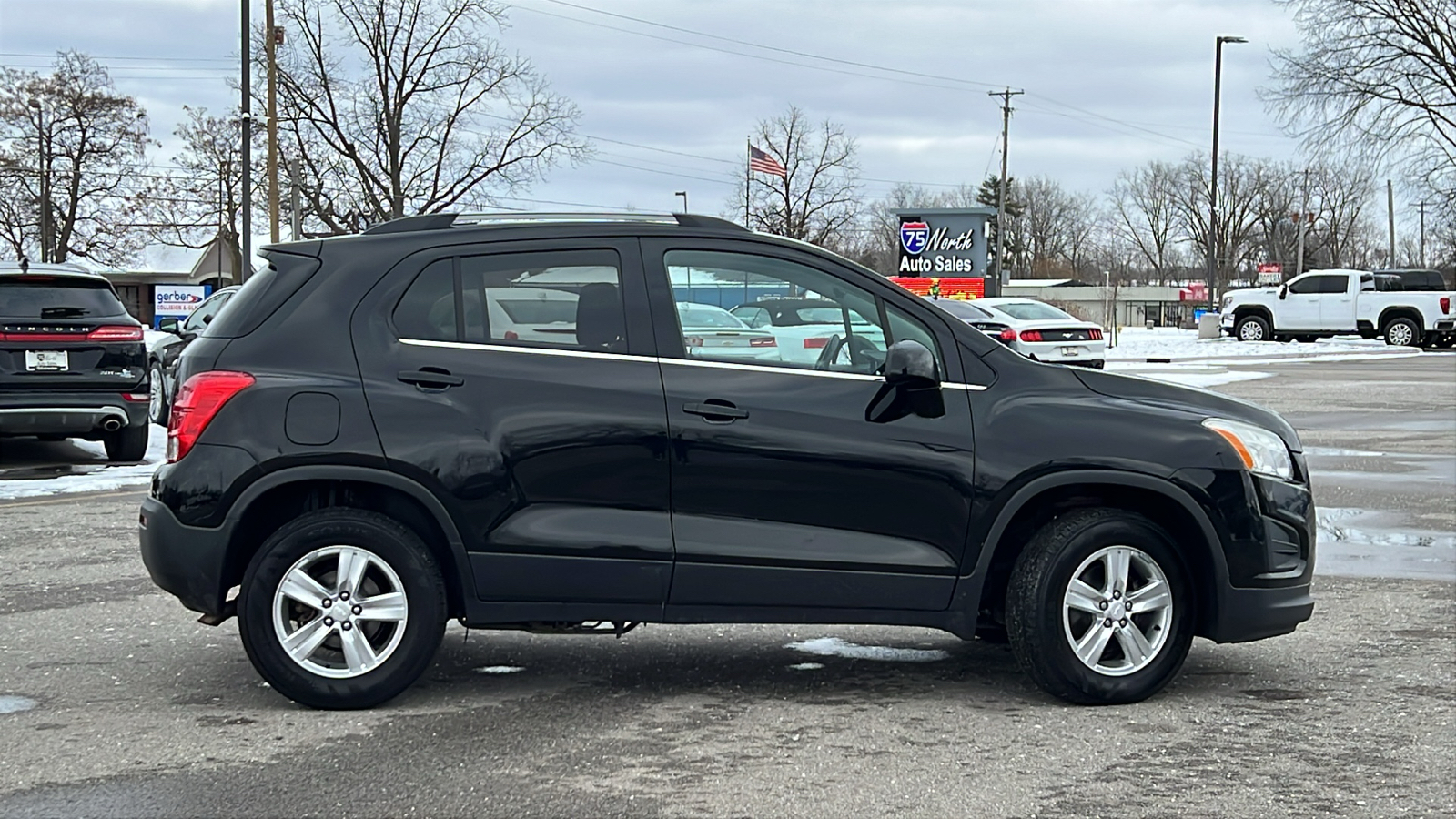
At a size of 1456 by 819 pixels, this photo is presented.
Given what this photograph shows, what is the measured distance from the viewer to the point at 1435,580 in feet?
26.8

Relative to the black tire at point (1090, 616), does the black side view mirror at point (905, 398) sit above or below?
above

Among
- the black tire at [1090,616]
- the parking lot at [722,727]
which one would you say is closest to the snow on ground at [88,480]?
the parking lot at [722,727]

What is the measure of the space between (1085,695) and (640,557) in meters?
1.71

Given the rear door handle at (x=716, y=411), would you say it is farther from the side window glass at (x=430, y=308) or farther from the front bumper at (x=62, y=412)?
the front bumper at (x=62, y=412)

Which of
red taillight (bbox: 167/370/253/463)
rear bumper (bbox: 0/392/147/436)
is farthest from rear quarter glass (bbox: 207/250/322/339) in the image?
rear bumper (bbox: 0/392/147/436)

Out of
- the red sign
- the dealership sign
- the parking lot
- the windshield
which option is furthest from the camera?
the dealership sign

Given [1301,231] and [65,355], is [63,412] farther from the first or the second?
[1301,231]

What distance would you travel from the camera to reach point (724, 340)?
214 inches

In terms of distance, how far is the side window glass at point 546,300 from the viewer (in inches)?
213

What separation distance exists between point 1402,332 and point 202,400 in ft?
133

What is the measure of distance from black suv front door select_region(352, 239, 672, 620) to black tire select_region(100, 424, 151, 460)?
8.86 metres

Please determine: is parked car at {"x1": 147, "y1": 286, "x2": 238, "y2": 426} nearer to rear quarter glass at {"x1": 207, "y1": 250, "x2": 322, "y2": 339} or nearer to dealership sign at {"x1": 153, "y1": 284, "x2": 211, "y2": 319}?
rear quarter glass at {"x1": 207, "y1": 250, "x2": 322, "y2": 339}

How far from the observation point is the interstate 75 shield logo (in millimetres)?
42750

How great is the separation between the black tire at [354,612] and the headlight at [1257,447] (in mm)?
2942
